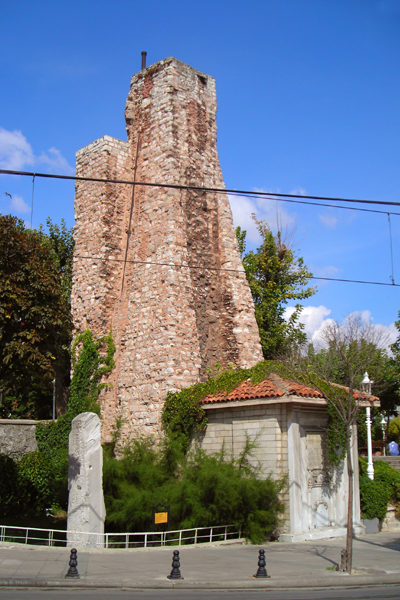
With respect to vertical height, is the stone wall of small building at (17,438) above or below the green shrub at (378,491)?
above

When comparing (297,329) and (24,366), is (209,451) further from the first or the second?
(297,329)

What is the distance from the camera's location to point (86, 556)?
34.3ft

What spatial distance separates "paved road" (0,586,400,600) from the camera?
7.46 m

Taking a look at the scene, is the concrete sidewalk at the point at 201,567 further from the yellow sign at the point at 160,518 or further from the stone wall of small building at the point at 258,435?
the stone wall of small building at the point at 258,435

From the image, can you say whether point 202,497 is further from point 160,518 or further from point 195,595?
point 195,595

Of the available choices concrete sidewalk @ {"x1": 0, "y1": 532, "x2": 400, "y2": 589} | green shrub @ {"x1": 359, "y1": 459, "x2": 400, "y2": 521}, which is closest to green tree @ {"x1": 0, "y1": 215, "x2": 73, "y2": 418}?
concrete sidewalk @ {"x1": 0, "y1": 532, "x2": 400, "y2": 589}

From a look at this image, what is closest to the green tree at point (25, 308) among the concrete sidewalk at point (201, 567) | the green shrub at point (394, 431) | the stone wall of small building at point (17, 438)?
the stone wall of small building at point (17, 438)

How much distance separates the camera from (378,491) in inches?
619

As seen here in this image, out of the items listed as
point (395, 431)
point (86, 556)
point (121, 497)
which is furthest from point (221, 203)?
point (395, 431)

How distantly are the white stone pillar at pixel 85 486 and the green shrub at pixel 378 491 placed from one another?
7.33m

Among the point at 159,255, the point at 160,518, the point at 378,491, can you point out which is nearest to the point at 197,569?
the point at 160,518

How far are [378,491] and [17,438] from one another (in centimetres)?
1146

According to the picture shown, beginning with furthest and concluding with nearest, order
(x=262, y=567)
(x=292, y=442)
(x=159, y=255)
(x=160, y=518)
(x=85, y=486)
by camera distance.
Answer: (x=159, y=255), (x=292, y=442), (x=85, y=486), (x=160, y=518), (x=262, y=567)

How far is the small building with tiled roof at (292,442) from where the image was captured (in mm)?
13469
